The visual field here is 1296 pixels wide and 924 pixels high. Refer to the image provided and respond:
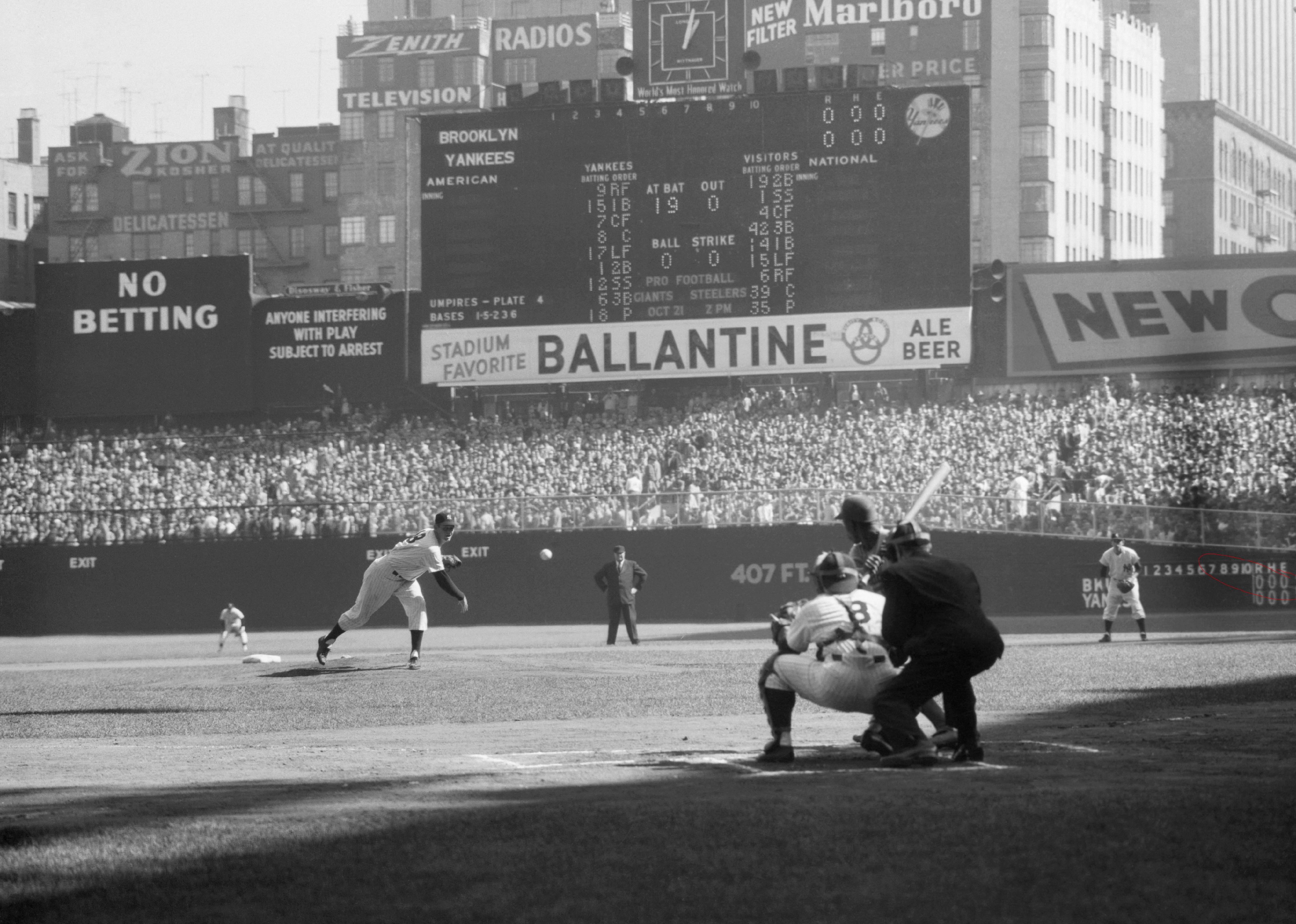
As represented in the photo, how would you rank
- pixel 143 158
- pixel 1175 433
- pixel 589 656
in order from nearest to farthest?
pixel 589 656 < pixel 1175 433 < pixel 143 158

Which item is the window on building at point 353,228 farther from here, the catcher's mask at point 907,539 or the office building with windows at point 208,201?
the catcher's mask at point 907,539

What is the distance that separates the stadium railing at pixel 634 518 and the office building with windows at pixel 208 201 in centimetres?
6034

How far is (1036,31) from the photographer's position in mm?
90750

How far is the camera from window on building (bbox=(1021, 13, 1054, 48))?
297ft

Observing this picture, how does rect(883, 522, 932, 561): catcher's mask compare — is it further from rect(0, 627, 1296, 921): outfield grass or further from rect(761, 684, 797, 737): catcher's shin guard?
rect(0, 627, 1296, 921): outfield grass

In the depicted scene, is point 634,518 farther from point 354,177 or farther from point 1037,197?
point 354,177

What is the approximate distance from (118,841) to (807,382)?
38501 mm

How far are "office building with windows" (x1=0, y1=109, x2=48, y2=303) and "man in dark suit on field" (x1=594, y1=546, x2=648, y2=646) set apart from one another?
6824cm

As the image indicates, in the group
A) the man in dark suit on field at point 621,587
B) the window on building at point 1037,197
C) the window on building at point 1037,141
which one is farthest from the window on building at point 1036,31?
the man in dark suit on field at point 621,587

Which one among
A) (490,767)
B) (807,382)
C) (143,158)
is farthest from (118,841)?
(143,158)

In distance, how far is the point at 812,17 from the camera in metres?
85.6

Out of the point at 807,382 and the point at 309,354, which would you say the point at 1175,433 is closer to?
the point at 807,382

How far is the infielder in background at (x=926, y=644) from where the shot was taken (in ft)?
31.6

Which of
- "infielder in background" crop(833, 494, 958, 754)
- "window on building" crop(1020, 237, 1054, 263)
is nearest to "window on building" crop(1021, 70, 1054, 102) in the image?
"window on building" crop(1020, 237, 1054, 263)
